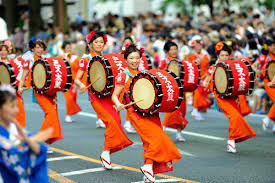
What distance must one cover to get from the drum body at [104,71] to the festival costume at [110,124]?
0.12m

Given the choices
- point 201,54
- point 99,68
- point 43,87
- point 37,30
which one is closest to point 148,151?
point 99,68

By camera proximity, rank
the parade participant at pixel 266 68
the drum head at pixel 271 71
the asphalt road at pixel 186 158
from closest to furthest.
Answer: the asphalt road at pixel 186 158 < the drum head at pixel 271 71 < the parade participant at pixel 266 68

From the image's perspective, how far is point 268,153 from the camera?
1012 cm

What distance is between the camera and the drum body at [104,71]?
30.0 feet

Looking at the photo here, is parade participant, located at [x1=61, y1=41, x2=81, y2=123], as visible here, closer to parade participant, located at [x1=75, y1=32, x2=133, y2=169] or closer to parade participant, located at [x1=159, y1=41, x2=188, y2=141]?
parade participant, located at [x1=159, y1=41, x2=188, y2=141]

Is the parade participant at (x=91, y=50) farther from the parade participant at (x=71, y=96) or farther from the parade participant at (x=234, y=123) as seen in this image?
→ the parade participant at (x=71, y=96)

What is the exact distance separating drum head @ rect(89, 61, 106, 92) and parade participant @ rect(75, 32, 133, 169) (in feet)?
0.49

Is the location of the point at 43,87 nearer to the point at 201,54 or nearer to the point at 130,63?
the point at 130,63

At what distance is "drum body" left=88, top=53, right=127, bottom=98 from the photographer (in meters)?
9.14

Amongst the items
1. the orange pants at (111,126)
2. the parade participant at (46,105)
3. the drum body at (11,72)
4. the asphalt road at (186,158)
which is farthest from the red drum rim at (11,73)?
the orange pants at (111,126)

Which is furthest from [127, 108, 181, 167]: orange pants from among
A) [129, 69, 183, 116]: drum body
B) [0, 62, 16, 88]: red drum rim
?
[0, 62, 16, 88]: red drum rim

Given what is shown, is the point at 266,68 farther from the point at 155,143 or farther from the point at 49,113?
the point at 155,143

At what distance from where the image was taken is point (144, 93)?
7742mm

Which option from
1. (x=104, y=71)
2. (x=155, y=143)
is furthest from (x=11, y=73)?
(x=155, y=143)
